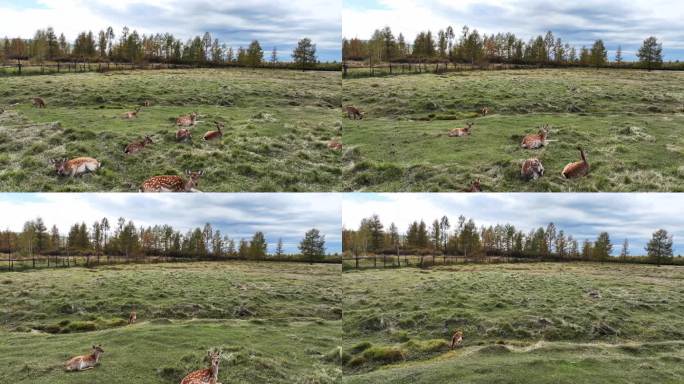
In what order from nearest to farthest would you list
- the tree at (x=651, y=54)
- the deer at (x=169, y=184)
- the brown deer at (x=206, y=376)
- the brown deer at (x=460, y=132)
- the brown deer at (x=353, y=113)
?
the brown deer at (x=206, y=376) < the deer at (x=169, y=184) < the brown deer at (x=460, y=132) < the brown deer at (x=353, y=113) < the tree at (x=651, y=54)

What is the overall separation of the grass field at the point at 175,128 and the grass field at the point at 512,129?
86 cm

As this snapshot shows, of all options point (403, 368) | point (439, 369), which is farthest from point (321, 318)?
point (439, 369)

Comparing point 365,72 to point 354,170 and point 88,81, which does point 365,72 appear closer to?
point 354,170

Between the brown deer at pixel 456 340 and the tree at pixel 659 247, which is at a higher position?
the tree at pixel 659 247

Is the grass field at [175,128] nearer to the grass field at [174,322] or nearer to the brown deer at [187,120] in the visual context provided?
the brown deer at [187,120]

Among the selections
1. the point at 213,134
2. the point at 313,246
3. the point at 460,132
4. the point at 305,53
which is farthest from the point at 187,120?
the point at 460,132

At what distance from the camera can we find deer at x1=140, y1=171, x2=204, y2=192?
9008mm

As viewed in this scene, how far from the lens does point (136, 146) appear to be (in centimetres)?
971

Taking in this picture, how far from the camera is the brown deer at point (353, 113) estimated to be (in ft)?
34.4

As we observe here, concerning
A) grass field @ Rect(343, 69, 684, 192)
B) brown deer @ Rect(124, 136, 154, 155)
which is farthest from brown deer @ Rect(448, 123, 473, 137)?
brown deer @ Rect(124, 136, 154, 155)

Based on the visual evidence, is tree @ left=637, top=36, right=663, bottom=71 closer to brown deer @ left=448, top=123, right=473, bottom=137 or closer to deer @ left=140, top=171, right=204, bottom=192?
brown deer @ left=448, top=123, right=473, bottom=137

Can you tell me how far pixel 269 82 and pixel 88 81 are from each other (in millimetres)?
4615

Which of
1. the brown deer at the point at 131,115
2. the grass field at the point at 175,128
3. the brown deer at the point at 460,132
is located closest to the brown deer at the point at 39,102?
the grass field at the point at 175,128

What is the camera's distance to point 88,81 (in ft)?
39.4
